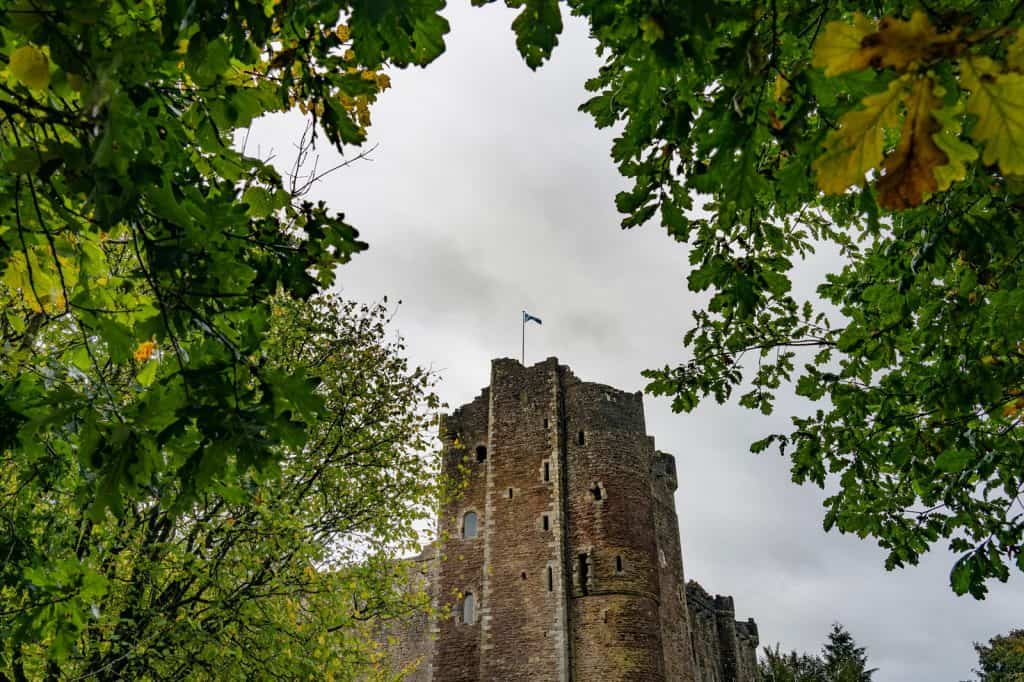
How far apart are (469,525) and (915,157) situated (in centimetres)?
2615

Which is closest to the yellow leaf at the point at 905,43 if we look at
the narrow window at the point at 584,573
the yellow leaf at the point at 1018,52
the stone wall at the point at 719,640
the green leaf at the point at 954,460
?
the yellow leaf at the point at 1018,52

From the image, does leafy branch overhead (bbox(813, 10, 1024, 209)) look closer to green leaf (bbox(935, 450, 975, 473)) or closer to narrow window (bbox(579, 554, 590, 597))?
green leaf (bbox(935, 450, 975, 473))

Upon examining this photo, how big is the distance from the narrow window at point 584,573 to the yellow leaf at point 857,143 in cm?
2431

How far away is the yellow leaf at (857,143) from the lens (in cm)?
167

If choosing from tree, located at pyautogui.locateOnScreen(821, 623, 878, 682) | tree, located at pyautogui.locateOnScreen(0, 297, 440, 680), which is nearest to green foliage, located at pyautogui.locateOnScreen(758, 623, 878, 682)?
tree, located at pyautogui.locateOnScreen(821, 623, 878, 682)

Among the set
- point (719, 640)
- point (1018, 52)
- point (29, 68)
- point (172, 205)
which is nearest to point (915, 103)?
point (1018, 52)

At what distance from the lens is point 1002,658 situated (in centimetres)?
3891

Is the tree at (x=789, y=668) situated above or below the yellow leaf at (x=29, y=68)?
above

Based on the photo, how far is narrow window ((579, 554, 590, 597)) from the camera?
2450 centimetres

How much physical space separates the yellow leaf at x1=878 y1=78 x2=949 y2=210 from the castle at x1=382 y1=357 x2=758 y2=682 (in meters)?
22.5

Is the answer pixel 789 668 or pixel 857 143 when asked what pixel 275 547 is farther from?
pixel 789 668

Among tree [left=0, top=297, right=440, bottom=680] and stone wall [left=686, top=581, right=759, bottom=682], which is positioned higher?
stone wall [left=686, top=581, right=759, bottom=682]

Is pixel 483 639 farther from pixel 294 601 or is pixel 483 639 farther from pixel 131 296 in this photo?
pixel 131 296

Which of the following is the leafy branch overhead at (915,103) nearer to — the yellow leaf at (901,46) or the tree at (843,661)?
the yellow leaf at (901,46)
